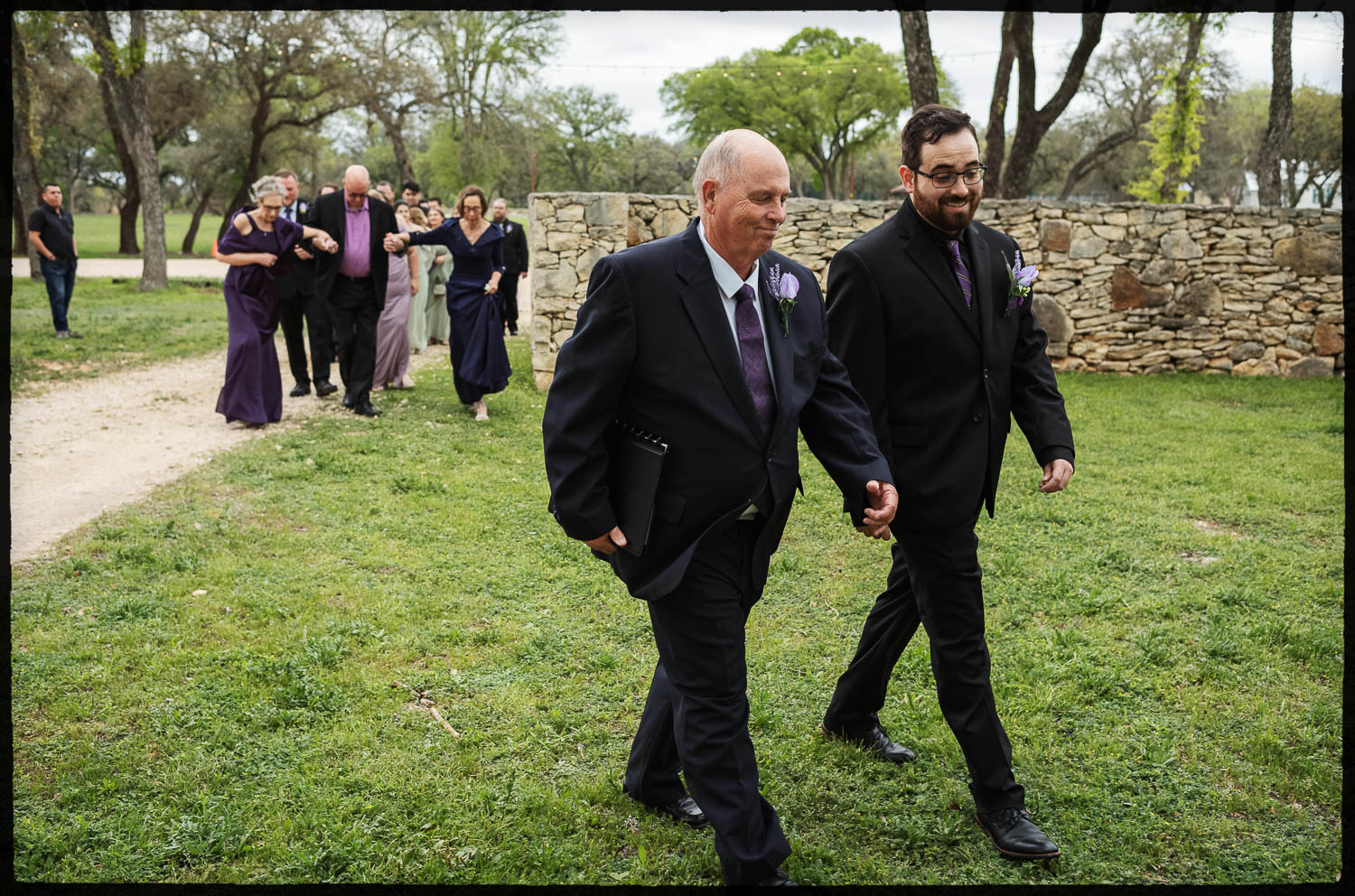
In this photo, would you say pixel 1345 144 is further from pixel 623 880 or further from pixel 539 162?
pixel 539 162

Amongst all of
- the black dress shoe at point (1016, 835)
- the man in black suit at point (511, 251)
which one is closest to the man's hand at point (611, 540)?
the black dress shoe at point (1016, 835)

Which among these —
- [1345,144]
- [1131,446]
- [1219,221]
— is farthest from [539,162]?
[1345,144]

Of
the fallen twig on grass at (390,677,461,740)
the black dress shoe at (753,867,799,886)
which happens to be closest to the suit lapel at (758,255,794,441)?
the black dress shoe at (753,867,799,886)

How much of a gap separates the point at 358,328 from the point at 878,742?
24.4ft

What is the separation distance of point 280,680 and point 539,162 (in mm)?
55676

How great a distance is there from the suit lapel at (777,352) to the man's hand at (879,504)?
33cm

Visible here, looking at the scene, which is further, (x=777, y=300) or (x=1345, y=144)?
(x=1345, y=144)

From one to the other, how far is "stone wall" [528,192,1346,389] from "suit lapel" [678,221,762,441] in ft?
32.4

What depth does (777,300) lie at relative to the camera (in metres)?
2.90

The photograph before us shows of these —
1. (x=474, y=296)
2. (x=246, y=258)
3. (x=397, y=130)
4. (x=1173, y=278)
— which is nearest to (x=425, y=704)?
(x=246, y=258)

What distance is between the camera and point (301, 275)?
10.0m

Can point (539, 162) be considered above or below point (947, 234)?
above

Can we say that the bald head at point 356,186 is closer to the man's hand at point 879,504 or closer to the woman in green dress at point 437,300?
the woman in green dress at point 437,300

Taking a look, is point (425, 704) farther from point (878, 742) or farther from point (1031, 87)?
point (1031, 87)
